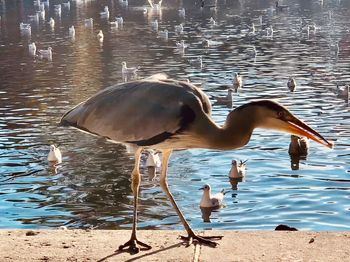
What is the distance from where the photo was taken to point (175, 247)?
5723mm

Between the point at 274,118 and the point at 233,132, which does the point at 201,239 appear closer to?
the point at 233,132

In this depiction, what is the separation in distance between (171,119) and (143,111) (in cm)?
27

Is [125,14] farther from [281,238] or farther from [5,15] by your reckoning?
[281,238]

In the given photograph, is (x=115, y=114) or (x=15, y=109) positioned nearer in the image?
(x=115, y=114)

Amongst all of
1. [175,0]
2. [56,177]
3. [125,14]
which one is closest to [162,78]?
[56,177]

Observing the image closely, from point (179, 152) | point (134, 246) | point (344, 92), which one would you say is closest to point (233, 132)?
point (134, 246)

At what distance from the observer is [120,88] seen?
18.6ft

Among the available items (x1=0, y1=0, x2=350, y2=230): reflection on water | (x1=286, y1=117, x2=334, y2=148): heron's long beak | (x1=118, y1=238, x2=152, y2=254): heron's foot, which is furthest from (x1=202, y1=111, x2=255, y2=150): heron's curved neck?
(x1=0, y1=0, x2=350, y2=230): reflection on water

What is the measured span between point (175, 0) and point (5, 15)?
20.6m

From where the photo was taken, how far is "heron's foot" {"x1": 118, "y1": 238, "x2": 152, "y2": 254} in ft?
18.6

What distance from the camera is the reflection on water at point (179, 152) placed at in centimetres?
1212

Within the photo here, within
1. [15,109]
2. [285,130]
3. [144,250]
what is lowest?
[15,109]

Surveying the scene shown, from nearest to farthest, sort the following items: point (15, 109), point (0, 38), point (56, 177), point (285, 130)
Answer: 1. point (285, 130)
2. point (56, 177)
3. point (15, 109)
4. point (0, 38)

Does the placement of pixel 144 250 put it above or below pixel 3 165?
above
